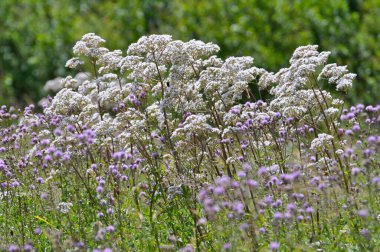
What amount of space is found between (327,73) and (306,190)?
141cm

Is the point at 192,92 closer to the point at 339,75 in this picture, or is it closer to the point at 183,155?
the point at 183,155

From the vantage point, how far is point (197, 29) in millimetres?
12945

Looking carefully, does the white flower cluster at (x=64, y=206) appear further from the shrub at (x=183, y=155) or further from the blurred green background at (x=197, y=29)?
the blurred green background at (x=197, y=29)

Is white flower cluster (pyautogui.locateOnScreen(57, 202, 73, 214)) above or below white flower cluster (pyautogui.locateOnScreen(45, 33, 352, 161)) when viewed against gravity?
below

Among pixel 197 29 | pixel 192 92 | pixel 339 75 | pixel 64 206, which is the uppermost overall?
pixel 197 29

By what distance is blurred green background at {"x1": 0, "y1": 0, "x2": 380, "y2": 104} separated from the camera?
12109 mm

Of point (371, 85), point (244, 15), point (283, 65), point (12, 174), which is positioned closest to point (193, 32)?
point (244, 15)

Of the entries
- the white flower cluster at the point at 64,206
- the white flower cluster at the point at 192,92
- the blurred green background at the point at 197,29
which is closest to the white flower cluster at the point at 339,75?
the white flower cluster at the point at 192,92

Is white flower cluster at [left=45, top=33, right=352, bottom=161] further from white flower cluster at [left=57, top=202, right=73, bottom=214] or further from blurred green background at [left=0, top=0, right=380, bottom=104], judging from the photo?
blurred green background at [left=0, top=0, right=380, bottom=104]

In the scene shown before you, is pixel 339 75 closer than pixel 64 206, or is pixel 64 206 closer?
pixel 64 206

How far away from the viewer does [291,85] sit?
6.26 m

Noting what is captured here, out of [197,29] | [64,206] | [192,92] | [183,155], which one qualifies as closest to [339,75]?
[192,92]

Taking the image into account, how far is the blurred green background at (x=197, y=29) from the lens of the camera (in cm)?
1211

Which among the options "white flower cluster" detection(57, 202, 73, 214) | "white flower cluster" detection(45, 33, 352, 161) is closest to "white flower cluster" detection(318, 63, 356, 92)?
"white flower cluster" detection(45, 33, 352, 161)
